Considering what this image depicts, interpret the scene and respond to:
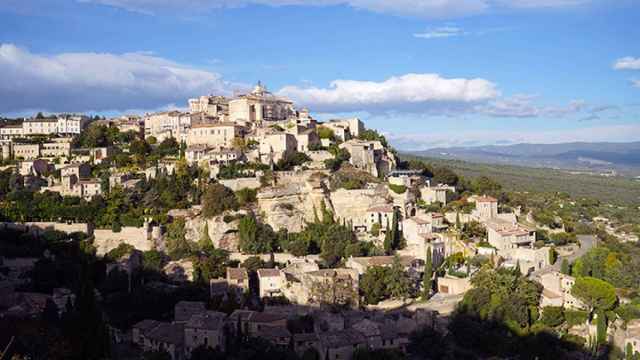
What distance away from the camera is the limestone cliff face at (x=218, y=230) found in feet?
115

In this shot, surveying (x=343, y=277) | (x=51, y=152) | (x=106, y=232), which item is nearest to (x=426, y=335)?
(x=343, y=277)

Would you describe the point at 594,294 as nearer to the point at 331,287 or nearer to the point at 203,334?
the point at 331,287

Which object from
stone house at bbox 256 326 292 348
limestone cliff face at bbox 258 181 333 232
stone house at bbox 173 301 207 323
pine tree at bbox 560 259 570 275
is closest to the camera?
stone house at bbox 256 326 292 348

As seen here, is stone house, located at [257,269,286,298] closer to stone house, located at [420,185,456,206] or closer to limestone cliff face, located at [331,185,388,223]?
limestone cliff face, located at [331,185,388,223]

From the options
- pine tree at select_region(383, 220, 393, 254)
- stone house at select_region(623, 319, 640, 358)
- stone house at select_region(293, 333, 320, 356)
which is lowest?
stone house at select_region(623, 319, 640, 358)

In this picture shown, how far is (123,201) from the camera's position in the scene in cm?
3734

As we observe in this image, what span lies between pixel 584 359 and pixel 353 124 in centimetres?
2610

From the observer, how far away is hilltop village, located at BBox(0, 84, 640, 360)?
1042 inches

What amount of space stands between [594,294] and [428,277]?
6903mm

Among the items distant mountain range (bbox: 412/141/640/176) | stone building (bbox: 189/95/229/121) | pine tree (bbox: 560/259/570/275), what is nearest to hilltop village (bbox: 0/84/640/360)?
pine tree (bbox: 560/259/570/275)

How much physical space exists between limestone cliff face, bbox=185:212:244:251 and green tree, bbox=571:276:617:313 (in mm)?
15950

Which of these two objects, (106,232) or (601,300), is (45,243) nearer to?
(106,232)

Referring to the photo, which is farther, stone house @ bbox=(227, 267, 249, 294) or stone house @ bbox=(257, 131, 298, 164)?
stone house @ bbox=(257, 131, 298, 164)

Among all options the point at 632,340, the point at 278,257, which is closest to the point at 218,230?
the point at 278,257
